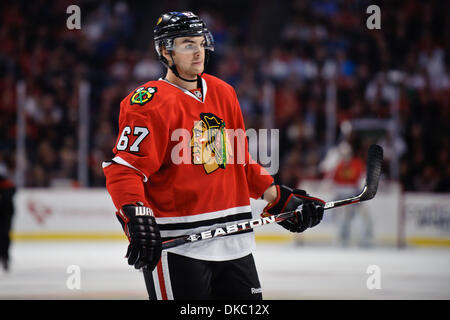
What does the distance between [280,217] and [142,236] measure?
60 cm

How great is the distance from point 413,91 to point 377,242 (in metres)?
2.48

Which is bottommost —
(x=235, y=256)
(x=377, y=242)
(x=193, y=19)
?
(x=377, y=242)

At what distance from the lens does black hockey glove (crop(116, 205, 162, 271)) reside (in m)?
2.08

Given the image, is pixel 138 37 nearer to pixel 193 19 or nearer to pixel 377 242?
pixel 377 242

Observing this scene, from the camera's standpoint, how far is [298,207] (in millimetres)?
2555

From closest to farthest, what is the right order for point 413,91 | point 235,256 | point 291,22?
point 235,256
point 413,91
point 291,22

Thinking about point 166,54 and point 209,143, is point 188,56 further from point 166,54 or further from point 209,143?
point 209,143

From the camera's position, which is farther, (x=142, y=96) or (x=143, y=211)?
(x=142, y=96)

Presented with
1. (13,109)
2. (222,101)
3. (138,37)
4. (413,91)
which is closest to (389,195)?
(413,91)

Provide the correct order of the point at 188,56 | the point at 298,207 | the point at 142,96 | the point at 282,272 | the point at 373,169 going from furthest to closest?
the point at 282,272
the point at 373,169
the point at 298,207
the point at 188,56
the point at 142,96

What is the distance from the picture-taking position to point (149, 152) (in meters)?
2.23

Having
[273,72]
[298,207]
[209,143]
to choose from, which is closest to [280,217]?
[298,207]

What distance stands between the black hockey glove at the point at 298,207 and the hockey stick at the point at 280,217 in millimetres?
32

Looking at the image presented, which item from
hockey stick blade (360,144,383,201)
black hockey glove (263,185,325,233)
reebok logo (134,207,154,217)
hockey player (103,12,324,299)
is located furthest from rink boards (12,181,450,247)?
reebok logo (134,207,154,217)
